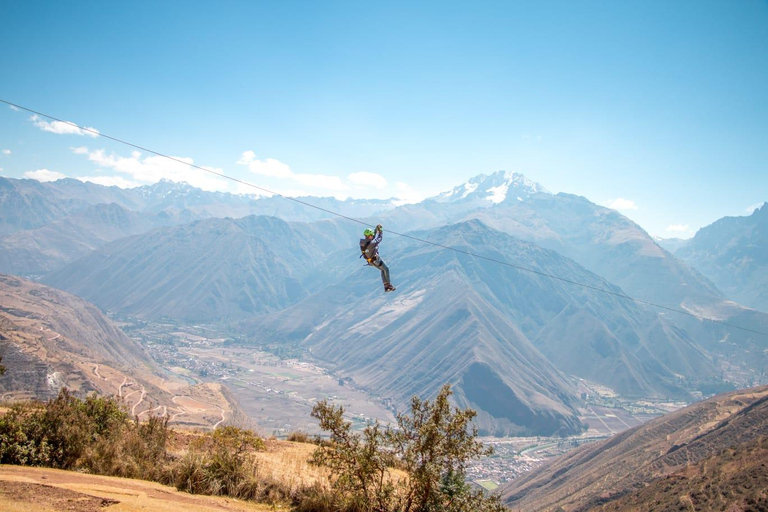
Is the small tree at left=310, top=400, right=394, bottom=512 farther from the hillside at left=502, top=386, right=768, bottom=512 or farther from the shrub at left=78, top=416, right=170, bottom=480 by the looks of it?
the hillside at left=502, top=386, right=768, bottom=512

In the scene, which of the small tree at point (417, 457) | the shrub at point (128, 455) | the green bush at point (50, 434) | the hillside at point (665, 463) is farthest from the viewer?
the hillside at point (665, 463)

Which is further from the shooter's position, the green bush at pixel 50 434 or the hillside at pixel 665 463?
the hillside at pixel 665 463

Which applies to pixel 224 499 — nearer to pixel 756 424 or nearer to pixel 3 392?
pixel 756 424

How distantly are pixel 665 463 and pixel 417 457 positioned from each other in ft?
278

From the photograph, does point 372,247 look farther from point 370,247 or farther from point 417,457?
point 417,457

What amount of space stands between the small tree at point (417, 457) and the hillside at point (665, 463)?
126ft

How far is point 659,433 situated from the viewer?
345 ft

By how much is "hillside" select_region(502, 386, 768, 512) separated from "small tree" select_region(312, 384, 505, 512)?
38349 millimetres

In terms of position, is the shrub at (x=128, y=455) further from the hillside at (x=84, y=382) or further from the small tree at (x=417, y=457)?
the hillside at (x=84, y=382)

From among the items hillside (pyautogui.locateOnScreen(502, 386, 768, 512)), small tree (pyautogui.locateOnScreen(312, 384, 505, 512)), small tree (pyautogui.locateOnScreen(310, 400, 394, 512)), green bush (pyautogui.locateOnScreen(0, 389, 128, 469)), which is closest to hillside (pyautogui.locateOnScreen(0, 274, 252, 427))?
green bush (pyautogui.locateOnScreen(0, 389, 128, 469))

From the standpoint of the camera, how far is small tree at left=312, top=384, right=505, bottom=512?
39.1 ft

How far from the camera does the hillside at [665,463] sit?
45094mm

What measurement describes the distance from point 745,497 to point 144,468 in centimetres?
4611

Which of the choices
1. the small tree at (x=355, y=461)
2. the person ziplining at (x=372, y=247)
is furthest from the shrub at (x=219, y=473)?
the person ziplining at (x=372, y=247)
